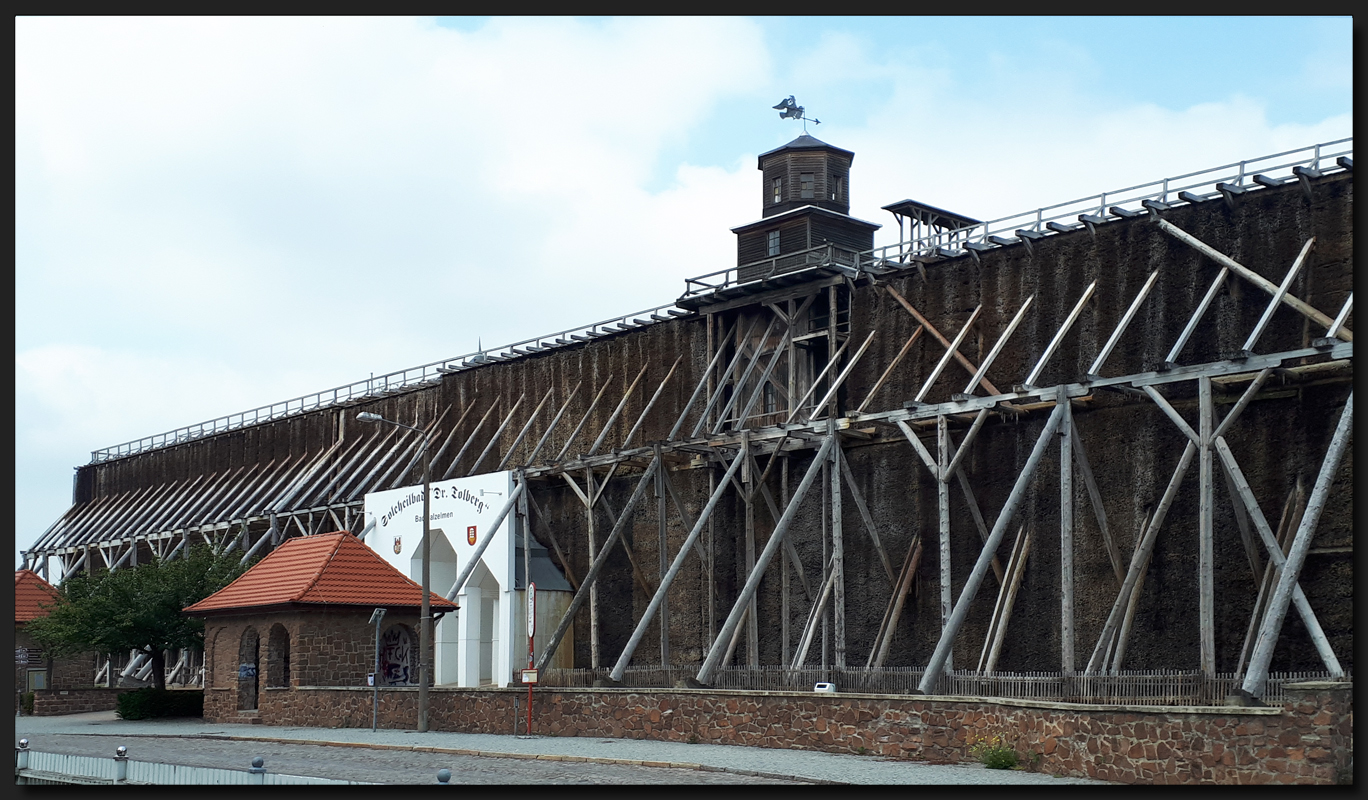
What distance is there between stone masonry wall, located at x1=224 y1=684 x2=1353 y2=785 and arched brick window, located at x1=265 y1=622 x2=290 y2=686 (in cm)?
352

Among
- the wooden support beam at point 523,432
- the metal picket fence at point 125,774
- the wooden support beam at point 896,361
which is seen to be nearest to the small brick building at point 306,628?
the wooden support beam at point 523,432

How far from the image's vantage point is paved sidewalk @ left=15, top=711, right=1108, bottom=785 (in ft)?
63.7

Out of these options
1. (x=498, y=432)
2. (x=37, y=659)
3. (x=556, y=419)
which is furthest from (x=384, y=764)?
(x=37, y=659)

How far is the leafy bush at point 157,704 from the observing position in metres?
39.7

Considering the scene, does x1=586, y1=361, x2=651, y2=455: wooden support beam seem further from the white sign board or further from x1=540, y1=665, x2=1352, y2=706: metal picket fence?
x1=540, y1=665, x2=1352, y2=706: metal picket fence

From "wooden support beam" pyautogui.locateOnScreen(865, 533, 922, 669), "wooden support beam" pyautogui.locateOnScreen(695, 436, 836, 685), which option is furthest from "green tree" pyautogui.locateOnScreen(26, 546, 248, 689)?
"wooden support beam" pyautogui.locateOnScreen(865, 533, 922, 669)

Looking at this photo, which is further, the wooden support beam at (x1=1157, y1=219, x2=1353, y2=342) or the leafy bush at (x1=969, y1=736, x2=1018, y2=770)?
the wooden support beam at (x1=1157, y1=219, x2=1353, y2=342)

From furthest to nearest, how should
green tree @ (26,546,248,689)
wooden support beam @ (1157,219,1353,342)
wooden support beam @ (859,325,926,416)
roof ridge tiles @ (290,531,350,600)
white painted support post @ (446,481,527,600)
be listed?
green tree @ (26,546,248,689) < white painted support post @ (446,481,527,600) < wooden support beam @ (859,325,926,416) < roof ridge tiles @ (290,531,350,600) < wooden support beam @ (1157,219,1353,342)

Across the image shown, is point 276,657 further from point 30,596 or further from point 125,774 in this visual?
point 30,596

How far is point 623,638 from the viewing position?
42281mm

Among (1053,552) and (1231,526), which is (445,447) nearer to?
(1053,552)

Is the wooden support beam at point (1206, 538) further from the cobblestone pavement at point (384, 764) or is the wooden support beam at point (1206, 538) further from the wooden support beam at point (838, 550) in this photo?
the wooden support beam at point (838, 550)

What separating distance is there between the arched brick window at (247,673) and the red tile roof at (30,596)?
1591cm

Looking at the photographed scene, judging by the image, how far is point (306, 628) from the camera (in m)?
34.6
